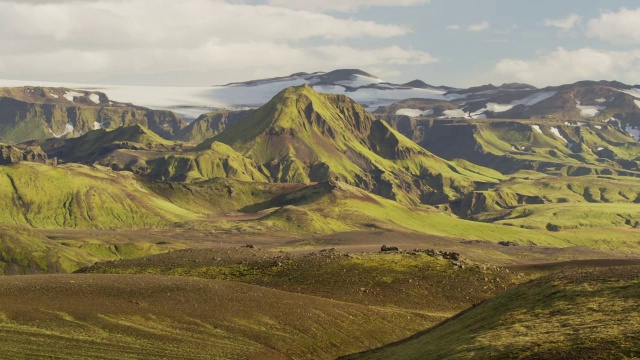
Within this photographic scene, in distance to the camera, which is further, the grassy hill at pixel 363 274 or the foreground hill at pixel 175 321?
the grassy hill at pixel 363 274

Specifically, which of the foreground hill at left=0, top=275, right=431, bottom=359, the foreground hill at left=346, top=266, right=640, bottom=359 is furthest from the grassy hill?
the foreground hill at left=346, top=266, right=640, bottom=359

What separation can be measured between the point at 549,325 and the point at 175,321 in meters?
44.1

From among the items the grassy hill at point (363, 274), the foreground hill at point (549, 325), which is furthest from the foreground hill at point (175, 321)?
the grassy hill at point (363, 274)

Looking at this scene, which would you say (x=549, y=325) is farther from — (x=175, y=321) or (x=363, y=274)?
(x=363, y=274)

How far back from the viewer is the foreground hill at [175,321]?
80.7 meters

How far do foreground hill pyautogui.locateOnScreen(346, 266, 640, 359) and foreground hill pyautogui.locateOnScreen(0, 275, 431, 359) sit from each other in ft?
33.5

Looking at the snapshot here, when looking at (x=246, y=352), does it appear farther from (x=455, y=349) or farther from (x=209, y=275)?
(x=209, y=275)

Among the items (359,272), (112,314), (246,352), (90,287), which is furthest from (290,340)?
(359,272)

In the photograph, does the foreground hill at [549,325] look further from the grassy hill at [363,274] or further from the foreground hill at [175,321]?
the grassy hill at [363,274]

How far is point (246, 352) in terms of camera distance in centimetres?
8300

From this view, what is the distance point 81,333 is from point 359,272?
55.9m

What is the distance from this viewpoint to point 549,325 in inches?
2576

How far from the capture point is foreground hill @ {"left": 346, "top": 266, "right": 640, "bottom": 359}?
54812 millimetres

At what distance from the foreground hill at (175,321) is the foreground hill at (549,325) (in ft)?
33.5
